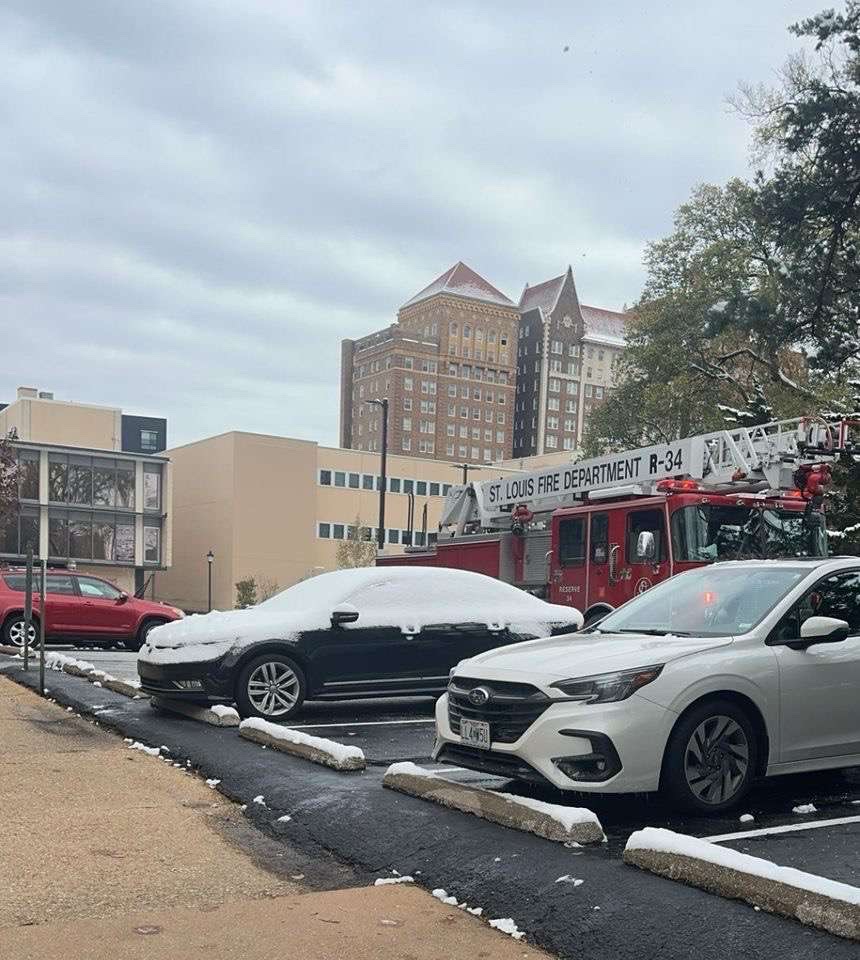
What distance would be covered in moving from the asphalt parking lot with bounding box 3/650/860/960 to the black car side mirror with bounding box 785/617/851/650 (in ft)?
3.11

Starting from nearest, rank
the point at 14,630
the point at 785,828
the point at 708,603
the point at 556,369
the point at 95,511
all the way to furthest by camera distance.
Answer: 1. the point at 785,828
2. the point at 708,603
3. the point at 14,630
4. the point at 95,511
5. the point at 556,369

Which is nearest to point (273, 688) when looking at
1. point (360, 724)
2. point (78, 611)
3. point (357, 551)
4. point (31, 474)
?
point (360, 724)

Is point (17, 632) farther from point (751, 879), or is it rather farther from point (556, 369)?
point (556, 369)

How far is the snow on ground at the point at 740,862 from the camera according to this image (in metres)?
4.29

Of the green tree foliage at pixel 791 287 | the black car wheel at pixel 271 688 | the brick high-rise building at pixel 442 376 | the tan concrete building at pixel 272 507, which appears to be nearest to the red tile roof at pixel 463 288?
the brick high-rise building at pixel 442 376

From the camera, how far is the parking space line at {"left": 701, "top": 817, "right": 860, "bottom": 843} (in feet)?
19.0

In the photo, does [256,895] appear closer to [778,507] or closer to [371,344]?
[778,507]

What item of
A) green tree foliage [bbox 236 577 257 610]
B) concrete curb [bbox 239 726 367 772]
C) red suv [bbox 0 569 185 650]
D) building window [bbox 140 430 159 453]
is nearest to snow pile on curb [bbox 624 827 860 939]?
concrete curb [bbox 239 726 367 772]

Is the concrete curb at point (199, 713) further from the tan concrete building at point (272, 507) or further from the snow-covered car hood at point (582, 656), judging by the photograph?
the tan concrete building at point (272, 507)

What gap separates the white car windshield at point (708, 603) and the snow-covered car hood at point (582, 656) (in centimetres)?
27

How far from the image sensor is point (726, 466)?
14188 mm

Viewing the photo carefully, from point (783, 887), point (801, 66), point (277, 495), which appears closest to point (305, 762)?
point (783, 887)

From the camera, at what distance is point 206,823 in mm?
6480

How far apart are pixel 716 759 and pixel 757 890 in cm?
180
